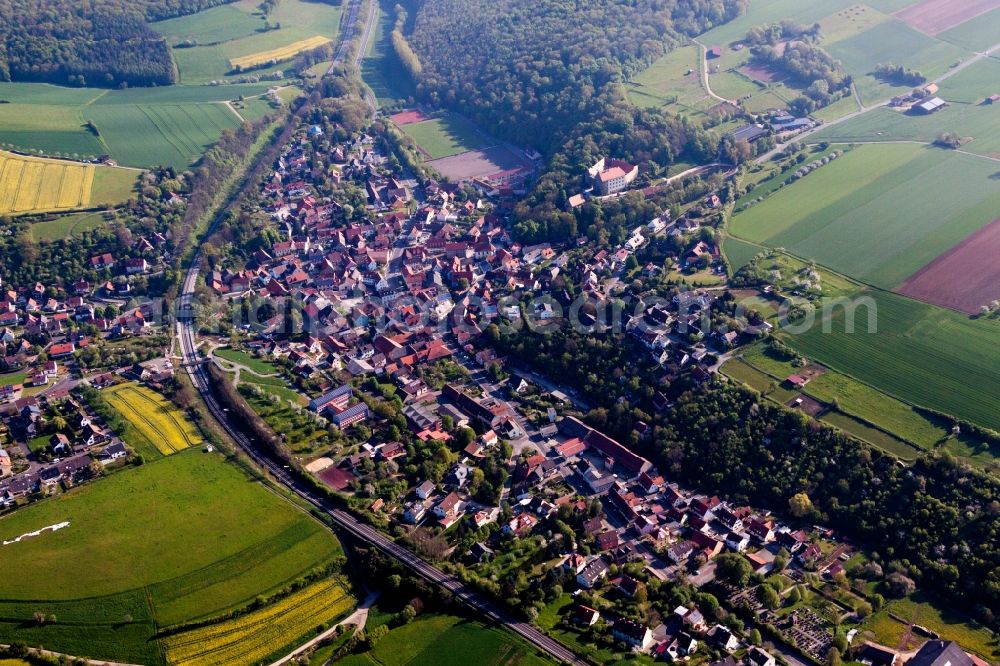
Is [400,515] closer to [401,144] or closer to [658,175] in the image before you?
[658,175]

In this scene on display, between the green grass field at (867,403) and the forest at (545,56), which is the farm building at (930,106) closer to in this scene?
the forest at (545,56)

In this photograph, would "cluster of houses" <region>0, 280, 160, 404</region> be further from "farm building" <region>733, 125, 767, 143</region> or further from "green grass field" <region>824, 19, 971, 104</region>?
"green grass field" <region>824, 19, 971, 104</region>

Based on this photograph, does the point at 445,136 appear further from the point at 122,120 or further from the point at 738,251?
the point at 738,251

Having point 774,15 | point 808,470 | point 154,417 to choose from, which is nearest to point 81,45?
point 154,417

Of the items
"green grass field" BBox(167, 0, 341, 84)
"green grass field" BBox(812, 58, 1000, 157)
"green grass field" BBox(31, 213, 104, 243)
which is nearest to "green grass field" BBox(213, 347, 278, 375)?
"green grass field" BBox(31, 213, 104, 243)

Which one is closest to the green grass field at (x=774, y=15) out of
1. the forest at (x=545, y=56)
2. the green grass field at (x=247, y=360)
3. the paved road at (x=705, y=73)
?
the forest at (x=545, y=56)

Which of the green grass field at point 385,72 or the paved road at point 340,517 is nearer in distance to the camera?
the paved road at point 340,517

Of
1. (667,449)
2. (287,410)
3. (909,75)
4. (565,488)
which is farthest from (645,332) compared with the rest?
(909,75)
